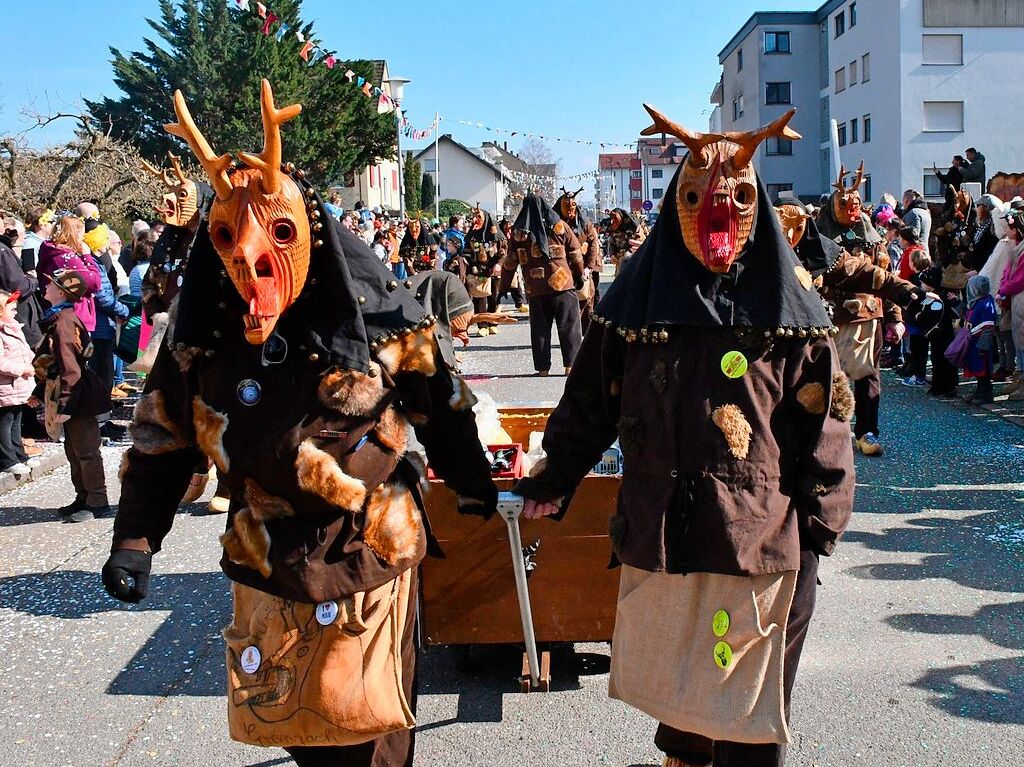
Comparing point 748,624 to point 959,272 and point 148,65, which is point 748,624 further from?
point 148,65

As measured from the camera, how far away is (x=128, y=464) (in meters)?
2.81

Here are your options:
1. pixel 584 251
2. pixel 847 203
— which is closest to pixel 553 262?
pixel 584 251

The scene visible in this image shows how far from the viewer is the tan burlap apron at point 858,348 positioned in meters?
7.34

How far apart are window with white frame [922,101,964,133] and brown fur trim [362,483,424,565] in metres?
36.7

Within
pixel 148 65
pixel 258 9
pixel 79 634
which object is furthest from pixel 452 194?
pixel 79 634

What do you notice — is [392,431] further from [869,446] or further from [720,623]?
[869,446]

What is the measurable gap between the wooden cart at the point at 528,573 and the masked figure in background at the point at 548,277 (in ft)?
26.2

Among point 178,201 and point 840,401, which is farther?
point 178,201

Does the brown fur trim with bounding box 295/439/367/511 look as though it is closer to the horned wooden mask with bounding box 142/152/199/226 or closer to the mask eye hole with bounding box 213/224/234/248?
the mask eye hole with bounding box 213/224/234/248

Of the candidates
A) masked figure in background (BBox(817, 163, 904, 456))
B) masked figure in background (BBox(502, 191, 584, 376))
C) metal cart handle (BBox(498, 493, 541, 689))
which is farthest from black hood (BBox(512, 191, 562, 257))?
metal cart handle (BBox(498, 493, 541, 689))

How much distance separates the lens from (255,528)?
259 cm

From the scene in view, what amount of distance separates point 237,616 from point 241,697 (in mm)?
207

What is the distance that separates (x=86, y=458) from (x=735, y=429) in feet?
17.8

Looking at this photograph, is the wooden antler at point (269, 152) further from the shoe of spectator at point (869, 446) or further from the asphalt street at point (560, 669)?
the shoe of spectator at point (869, 446)
